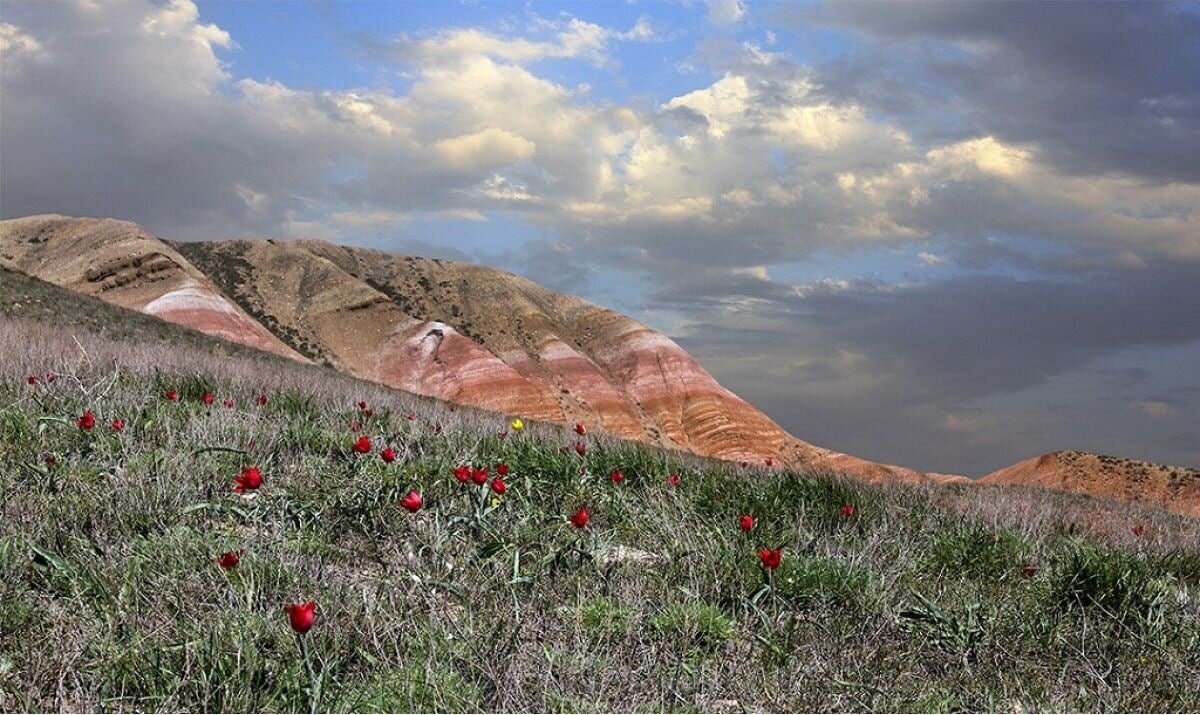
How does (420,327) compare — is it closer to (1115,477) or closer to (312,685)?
(1115,477)

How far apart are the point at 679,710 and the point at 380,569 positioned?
2.15 meters

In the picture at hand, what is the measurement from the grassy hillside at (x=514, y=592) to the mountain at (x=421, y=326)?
6666 cm

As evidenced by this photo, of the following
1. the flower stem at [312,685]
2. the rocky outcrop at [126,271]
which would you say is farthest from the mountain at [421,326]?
the flower stem at [312,685]

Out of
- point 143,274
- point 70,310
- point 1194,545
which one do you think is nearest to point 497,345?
point 143,274

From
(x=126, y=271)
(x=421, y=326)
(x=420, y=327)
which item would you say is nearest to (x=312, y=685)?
(x=126, y=271)

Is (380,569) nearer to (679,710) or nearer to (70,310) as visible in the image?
(679,710)

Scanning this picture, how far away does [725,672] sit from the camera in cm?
432

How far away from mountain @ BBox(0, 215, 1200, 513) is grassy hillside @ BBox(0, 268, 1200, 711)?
219 feet

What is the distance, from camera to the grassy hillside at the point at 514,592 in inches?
157

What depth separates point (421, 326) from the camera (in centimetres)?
9325

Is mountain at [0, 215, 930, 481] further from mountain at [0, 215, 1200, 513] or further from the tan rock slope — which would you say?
the tan rock slope

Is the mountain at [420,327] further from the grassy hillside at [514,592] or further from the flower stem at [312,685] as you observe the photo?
the flower stem at [312,685]

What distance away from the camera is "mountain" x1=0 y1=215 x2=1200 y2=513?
80312mm

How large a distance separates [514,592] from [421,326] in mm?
90019
